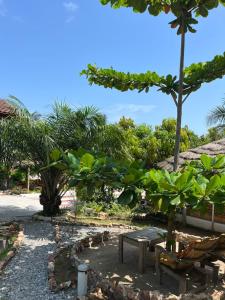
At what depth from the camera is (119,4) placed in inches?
227

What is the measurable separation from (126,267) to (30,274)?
184 centimetres

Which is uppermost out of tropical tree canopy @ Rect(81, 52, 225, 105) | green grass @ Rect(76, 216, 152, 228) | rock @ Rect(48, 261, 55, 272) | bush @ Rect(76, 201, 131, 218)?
tropical tree canopy @ Rect(81, 52, 225, 105)

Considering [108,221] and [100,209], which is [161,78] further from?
[100,209]

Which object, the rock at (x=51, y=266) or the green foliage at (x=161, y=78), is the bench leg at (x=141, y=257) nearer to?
the rock at (x=51, y=266)

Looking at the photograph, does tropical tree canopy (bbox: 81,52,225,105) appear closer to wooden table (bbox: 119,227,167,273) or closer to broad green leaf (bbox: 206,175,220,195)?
wooden table (bbox: 119,227,167,273)

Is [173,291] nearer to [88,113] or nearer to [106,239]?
[106,239]

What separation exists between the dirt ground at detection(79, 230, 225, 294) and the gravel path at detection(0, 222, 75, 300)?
0.92 m

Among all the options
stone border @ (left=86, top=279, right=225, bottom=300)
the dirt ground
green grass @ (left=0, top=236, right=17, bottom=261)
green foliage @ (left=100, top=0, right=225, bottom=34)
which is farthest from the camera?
green grass @ (left=0, top=236, right=17, bottom=261)

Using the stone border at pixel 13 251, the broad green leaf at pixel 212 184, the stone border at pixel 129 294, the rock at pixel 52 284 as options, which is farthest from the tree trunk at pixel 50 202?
the broad green leaf at pixel 212 184

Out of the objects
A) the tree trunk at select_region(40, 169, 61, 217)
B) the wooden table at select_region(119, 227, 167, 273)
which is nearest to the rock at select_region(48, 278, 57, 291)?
the wooden table at select_region(119, 227, 167, 273)

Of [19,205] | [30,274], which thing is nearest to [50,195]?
[19,205]

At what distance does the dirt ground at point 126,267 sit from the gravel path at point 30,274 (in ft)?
3.01

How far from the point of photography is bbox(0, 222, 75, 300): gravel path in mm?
5359

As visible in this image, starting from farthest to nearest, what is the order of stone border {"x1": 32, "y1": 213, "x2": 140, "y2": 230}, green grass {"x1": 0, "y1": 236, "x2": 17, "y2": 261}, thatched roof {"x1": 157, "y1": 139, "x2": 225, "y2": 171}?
thatched roof {"x1": 157, "y1": 139, "x2": 225, "y2": 171}
stone border {"x1": 32, "y1": 213, "x2": 140, "y2": 230}
green grass {"x1": 0, "y1": 236, "x2": 17, "y2": 261}
